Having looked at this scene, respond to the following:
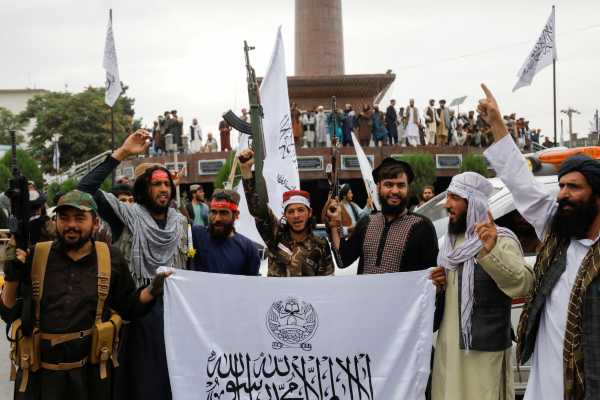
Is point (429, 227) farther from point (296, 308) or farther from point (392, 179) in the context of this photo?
point (296, 308)

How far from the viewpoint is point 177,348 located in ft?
16.1

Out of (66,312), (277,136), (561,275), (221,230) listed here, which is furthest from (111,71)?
(561,275)

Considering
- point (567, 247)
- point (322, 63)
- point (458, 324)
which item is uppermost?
point (322, 63)

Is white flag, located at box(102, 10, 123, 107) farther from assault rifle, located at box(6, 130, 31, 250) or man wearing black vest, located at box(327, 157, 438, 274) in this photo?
assault rifle, located at box(6, 130, 31, 250)

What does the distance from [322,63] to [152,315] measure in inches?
1110

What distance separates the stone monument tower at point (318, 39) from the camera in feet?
107

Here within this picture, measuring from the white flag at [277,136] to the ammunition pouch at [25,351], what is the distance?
216 centimetres

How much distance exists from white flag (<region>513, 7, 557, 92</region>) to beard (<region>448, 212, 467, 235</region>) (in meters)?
10.5

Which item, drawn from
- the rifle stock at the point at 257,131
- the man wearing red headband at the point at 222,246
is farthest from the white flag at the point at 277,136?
the man wearing red headband at the point at 222,246

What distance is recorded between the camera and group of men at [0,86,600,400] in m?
4.02

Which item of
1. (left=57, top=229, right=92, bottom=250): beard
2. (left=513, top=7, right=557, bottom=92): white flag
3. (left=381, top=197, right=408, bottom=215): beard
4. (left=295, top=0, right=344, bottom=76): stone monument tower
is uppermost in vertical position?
(left=295, top=0, right=344, bottom=76): stone monument tower

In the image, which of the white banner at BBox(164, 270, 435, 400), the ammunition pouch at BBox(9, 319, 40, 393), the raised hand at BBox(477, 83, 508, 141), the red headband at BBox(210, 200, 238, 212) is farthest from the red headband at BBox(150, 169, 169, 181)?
the raised hand at BBox(477, 83, 508, 141)

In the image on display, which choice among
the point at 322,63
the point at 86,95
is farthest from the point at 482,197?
the point at 86,95

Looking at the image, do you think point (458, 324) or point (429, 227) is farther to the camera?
point (429, 227)
